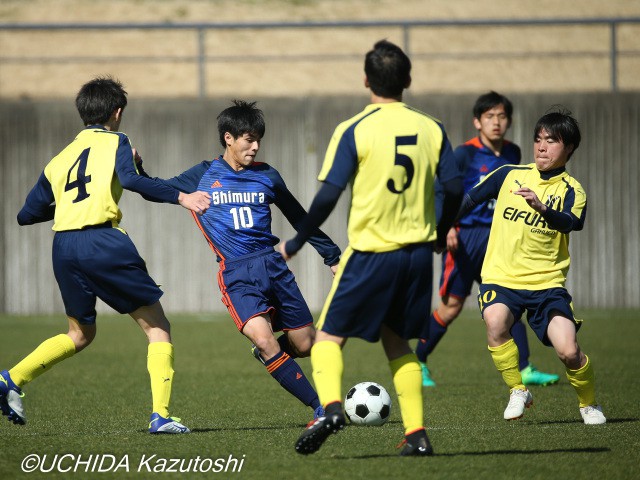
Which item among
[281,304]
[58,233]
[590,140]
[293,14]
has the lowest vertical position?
[281,304]

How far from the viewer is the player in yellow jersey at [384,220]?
4.95 m

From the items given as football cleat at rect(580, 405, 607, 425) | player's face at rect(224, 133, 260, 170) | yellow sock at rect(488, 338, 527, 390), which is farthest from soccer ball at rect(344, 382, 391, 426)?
player's face at rect(224, 133, 260, 170)

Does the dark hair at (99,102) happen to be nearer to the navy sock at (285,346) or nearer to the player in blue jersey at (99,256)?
the player in blue jersey at (99,256)

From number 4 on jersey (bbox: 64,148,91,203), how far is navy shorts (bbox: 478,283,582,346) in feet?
8.32

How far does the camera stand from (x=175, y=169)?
50.0 feet

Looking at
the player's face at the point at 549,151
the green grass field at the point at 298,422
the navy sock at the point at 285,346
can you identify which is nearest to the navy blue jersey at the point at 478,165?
the green grass field at the point at 298,422

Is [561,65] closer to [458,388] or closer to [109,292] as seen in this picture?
[458,388]

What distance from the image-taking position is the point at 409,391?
5070 mm

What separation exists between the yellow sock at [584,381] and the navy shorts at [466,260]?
2182 millimetres

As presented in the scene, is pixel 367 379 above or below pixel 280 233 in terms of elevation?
below

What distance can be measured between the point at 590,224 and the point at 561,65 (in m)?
13.9

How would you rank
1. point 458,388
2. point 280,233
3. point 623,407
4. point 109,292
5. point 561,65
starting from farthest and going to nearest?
point 561,65
point 280,233
point 458,388
point 623,407
point 109,292

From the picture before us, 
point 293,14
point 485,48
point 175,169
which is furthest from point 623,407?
point 293,14

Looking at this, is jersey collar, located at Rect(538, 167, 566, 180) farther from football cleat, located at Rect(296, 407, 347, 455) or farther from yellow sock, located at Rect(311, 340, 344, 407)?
football cleat, located at Rect(296, 407, 347, 455)
